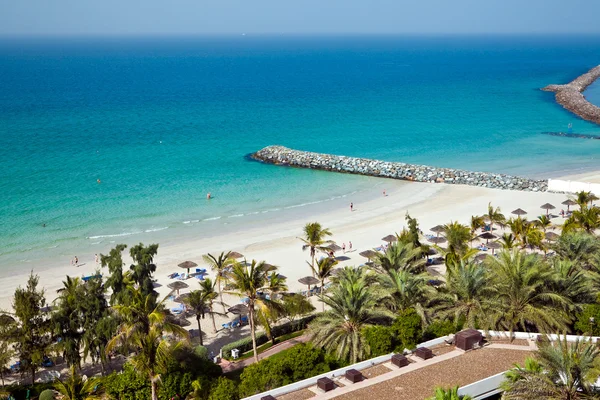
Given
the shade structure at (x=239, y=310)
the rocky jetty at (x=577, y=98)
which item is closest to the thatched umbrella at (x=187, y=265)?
the shade structure at (x=239, y=310)

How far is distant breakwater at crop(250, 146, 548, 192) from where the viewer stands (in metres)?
63.2

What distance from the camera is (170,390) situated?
961 inches

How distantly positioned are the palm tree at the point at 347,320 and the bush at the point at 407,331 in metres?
0.75

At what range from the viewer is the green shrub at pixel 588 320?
26.4 m

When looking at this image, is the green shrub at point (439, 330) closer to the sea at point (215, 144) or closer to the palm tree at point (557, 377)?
the palm tree at point (557, 377)

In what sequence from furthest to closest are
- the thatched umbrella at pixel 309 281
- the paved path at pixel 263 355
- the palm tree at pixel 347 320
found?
1. the thatched umbrella at pixel 309 281
2. the paved path at pixel 263 355
3. the palm tree at pixel 347 320

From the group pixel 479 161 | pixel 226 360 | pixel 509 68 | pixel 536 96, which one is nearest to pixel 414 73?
pixel 509 68

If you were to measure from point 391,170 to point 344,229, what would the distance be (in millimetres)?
20732

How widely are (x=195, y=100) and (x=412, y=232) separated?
98.2 m

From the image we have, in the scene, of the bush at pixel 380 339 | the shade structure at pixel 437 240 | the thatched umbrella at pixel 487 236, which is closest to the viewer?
the bush at pixel 380 339

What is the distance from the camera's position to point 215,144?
86.2m

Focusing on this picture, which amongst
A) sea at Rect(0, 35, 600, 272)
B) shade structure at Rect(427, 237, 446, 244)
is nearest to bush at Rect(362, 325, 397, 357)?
shade structure at Rect(427, 237, 446, 244)

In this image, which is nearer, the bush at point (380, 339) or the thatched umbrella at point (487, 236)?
the bush at point (380, 339)

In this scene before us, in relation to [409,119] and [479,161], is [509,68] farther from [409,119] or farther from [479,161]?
[479,161]
